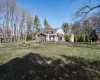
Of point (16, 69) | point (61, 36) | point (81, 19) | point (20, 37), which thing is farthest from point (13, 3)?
point (16, 69)

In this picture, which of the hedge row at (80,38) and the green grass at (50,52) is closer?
the green grass at (50,52)

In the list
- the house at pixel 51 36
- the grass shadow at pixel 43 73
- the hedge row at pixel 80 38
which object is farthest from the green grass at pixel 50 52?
the house at pixel 51 36

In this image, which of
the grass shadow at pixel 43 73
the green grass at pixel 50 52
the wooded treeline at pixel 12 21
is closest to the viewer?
the grass shadow at pixel 43 73

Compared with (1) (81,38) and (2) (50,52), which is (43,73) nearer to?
(2) (50,52)

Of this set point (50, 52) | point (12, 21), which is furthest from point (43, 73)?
point (12, 21)

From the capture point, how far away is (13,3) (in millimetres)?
35531

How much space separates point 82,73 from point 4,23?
3460 centimetres

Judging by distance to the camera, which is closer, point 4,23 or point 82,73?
point 82,73

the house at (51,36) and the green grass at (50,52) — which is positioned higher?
the house at (51,36)

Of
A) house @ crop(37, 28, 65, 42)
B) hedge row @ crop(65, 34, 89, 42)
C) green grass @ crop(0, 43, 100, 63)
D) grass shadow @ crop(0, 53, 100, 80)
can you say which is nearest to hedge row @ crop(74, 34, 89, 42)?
hedge row @ crop(65, 34, 89, 42)

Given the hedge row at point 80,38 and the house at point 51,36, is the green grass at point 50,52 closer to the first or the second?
the hedge row at point 80,38

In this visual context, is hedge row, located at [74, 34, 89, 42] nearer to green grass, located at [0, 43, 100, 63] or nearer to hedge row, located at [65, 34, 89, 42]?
hedge row, located at [65, 34, 89, 42]

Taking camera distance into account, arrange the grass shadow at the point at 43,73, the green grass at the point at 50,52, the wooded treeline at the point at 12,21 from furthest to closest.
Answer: the wooded treeline at the point at 12,21
the green grass at the point at 50,52
the grass shadow at the point at 43,73

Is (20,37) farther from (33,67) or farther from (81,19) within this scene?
(33,67)
